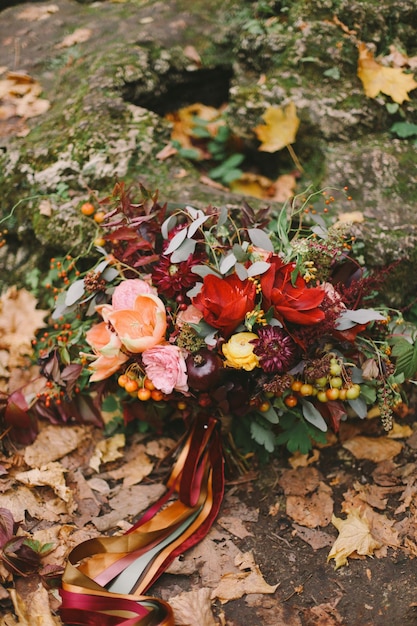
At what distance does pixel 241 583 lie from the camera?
1.92 m

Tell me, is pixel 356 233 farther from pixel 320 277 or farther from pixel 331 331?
pixel 331 331

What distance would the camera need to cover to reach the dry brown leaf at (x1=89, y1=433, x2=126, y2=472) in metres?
2.37

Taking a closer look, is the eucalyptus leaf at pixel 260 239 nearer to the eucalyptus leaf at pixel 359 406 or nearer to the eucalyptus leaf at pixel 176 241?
the eucalyptus leaf at pixel 176 241

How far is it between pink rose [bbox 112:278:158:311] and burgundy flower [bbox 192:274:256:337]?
0.22 metres

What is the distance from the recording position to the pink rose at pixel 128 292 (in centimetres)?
205

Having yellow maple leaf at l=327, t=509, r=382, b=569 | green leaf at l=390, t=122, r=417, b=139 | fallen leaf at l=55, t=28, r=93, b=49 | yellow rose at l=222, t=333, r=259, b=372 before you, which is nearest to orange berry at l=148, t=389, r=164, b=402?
yellow rose at l=222, t=333, r=259, b=372

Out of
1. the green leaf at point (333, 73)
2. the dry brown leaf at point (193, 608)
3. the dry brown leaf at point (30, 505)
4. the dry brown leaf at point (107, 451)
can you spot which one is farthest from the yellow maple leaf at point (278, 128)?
the dry brown leaf at point (193, 608)

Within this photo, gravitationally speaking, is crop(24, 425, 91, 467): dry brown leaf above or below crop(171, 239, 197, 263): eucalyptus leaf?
below

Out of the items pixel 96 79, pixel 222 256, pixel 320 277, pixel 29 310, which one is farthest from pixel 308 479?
pixel 96 79

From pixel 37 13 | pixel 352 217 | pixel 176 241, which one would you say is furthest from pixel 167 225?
pixel 37 13

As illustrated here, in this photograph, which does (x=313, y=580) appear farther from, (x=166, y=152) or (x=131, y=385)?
(x=166, y=152)

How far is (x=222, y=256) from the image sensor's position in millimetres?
2131

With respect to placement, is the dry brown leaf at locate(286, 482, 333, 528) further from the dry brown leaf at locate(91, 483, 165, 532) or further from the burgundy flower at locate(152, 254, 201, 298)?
the burgundy flower at locate(152, 254, 201, 298)

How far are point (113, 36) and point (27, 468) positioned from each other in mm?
2455
